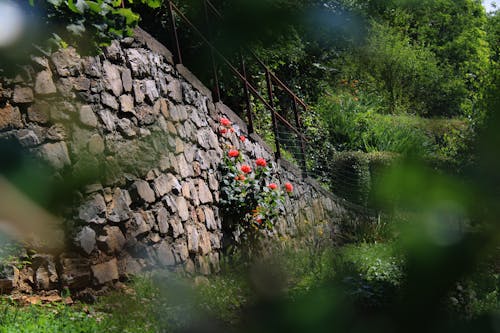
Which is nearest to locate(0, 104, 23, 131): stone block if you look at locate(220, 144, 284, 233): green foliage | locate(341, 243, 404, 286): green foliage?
locate(220, 144, 284, 233): green foliage

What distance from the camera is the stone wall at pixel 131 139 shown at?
4.11m

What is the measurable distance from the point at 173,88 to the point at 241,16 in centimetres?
555

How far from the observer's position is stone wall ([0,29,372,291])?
162 inches

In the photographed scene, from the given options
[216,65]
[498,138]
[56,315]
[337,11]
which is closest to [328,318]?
[498,138]

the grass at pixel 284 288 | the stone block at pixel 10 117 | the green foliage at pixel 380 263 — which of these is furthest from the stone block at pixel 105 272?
the green foliage at pixel 380 263

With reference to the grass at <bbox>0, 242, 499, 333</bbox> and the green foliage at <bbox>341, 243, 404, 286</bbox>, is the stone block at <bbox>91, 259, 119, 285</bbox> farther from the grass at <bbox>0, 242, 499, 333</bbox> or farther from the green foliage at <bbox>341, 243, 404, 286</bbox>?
the green foliage at <bbox>341, 243, 404, 286</bbox>

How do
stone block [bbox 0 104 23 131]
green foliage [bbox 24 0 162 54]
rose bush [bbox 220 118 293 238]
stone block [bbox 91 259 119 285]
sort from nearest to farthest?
1. green foliage [bbox 24 0 162 54]
2. stone block [bbox 0 104 23 131]
3. stone block [bbox 91 259 119 285]
4. rose bush [bbox 220 118 293 238]

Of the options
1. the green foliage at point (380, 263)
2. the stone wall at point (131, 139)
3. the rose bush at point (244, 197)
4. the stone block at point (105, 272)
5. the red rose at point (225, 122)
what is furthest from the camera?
the red rose at point (225, 122)

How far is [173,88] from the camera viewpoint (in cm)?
608

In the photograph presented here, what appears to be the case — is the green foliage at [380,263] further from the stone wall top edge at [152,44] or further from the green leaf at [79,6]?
the stone wall top edge at [152,44]

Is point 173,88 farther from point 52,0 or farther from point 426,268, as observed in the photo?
point 426,268

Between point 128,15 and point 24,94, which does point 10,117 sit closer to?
point 24,94

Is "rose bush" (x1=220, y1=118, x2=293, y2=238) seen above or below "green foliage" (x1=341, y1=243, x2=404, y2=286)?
above

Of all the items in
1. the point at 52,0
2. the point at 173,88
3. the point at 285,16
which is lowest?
the point at 285,16
